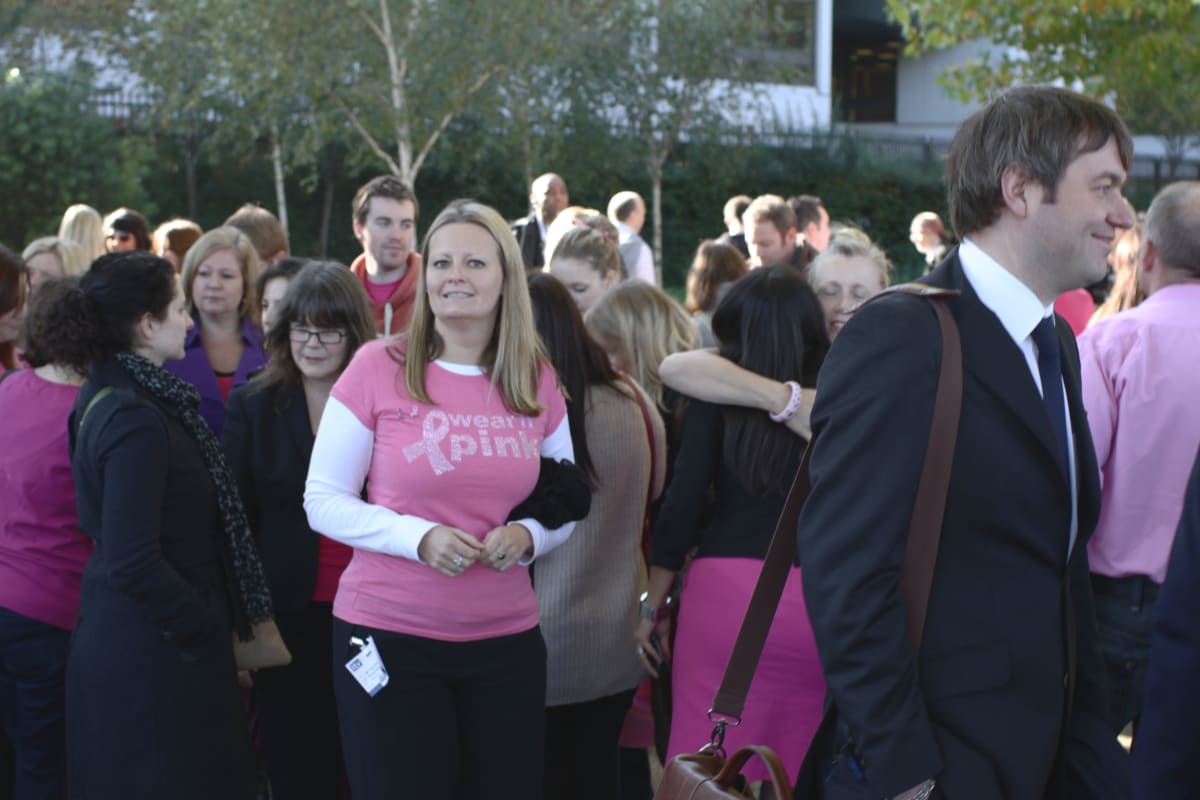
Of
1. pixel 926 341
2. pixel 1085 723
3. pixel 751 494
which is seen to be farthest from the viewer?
pixel 751 494

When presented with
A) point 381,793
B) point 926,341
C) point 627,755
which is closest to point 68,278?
point 381,793

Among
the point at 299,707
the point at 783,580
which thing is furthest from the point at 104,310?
the point at 783,580

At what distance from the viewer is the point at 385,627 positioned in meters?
3.40

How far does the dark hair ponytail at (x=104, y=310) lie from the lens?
370 cm

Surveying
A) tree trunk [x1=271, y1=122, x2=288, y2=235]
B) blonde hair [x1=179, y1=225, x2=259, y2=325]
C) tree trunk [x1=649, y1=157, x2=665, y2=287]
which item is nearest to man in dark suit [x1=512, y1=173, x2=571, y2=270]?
blonde hair [x1=179, y1=225, x2=259, y2=325]

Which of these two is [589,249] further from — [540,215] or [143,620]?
[540,215]

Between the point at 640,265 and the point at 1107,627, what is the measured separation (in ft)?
21.9

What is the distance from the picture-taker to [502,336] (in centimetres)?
369

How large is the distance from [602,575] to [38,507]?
1749 mm

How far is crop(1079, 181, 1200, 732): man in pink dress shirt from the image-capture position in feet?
11.8

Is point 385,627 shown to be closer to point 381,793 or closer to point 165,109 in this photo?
point 381,793

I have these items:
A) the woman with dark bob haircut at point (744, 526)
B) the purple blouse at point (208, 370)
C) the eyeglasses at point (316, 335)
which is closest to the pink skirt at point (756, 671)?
the woman with dark bob haircut at point (744, 526)

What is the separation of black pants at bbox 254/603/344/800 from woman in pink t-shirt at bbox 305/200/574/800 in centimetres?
83

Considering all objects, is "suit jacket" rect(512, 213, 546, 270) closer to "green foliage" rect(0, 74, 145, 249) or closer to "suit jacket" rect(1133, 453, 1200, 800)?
"suit jacket" rect(1133, 453, 1200, 800)
